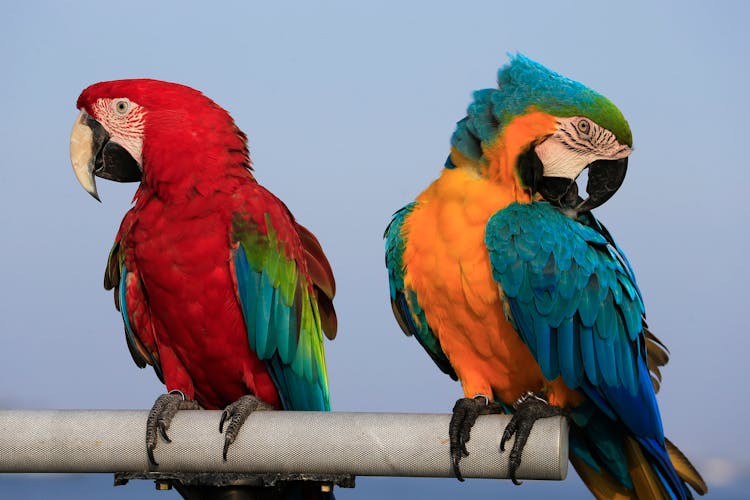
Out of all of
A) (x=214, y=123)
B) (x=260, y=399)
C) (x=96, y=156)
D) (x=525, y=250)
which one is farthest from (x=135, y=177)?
(x=525, y=250)

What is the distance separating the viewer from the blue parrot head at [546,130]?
2953 millimetres

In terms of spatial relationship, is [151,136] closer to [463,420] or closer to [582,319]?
[463,420]

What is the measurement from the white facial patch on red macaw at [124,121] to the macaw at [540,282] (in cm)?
87

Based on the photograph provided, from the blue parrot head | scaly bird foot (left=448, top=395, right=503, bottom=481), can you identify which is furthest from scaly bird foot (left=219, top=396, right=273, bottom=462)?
the blue parrot head

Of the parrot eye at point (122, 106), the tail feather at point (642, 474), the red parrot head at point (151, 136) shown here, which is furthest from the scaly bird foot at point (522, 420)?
the parrot eye at point (122, 106)

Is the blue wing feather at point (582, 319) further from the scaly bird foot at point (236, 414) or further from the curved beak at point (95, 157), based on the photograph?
the curved beak at point (95, 157)

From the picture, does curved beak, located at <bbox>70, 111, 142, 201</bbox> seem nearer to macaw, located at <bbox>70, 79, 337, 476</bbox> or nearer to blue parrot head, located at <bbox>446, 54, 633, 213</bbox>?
macaw, located at <bbox>70, 79, 337, 476</bbox>

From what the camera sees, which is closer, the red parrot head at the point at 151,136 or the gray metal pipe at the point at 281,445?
the gray metal pipe at the point at 281,445

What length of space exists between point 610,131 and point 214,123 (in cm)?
128

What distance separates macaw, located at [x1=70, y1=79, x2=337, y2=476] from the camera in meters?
2.95

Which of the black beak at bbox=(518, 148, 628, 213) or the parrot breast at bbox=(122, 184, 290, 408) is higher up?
the black beak at bbox=(518, 148, 628, 213)

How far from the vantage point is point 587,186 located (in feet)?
10.3

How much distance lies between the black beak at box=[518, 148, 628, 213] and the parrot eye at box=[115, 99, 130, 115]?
52.0 inches

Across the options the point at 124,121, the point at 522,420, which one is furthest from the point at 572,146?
the point at 124,121
